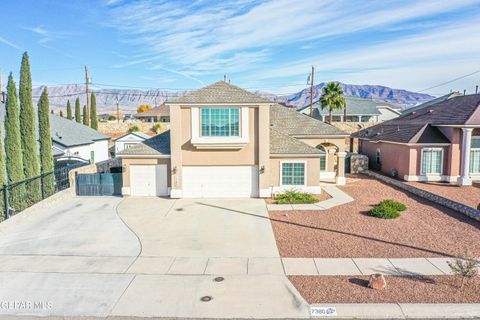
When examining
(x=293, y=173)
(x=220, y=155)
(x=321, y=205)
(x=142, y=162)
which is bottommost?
(x=321, y=205)

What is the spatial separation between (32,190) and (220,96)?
511 inches

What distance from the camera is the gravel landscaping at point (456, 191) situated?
20.2 m

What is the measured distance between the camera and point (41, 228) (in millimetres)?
15680

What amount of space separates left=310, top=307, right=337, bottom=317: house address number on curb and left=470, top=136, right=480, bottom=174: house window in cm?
2257

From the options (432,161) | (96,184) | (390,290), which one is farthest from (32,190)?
(432,161)

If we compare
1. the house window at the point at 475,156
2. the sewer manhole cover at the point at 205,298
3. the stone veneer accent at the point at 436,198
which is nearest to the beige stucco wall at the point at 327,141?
the stone veneer accent at the point at 436,198

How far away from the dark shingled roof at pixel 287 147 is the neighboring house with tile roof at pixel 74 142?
59.4 ft

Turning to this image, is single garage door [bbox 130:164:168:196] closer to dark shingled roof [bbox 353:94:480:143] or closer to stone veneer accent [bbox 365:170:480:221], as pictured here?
stone veneer accent [bbox 365:170:480:221]

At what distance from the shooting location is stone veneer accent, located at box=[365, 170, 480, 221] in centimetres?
1645

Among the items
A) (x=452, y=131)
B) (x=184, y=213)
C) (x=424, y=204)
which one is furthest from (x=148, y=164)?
(x=452, y=131)

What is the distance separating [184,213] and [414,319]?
12.5 m

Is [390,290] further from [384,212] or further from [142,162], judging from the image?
[142,162]

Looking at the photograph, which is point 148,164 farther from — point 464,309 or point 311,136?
point 464,309

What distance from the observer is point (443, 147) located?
25.8m
